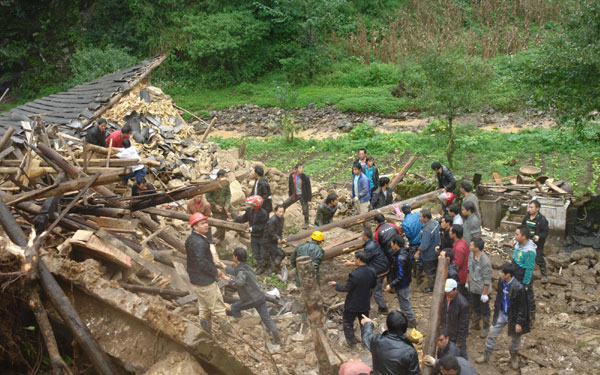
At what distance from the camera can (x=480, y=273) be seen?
24.7ft

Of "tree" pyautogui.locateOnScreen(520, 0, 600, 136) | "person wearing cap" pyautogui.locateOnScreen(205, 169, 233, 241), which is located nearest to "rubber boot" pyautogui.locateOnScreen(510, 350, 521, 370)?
"tree" pyautogui.locateOnScreen(520, 0, 600, 136)

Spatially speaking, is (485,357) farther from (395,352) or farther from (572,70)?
(572,70)

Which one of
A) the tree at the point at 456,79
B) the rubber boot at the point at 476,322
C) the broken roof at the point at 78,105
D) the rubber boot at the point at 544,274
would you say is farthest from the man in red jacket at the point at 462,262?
the tree at the point at 456,79

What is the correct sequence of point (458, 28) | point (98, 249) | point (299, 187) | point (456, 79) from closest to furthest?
point (98, 249) < point (299, 187) < point (456, 79) < point (458, 28)

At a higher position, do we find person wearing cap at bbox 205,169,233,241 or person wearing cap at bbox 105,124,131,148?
person wearing cap at bbox 105,124,131,148

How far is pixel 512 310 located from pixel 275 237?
14.0 feet

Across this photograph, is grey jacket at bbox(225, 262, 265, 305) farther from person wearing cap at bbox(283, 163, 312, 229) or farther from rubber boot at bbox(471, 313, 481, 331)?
person wearing cap at bbox(283, 163, 312, 229)

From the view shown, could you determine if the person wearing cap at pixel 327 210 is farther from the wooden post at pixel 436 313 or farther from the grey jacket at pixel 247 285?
the wooden post at pixel 436 313

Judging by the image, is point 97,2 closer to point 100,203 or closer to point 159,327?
point 100,203

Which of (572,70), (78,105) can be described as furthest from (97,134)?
(572,70)

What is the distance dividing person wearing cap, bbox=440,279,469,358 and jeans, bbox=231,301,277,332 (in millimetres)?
2368

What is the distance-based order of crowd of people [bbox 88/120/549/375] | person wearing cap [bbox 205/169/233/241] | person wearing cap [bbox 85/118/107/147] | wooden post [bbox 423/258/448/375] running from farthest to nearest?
person wearing cap [bbox 205/169/233/241], person wearing cap [bbox 85/118/107/147], wooden post [bbox 423/258/448/375], crowd of people [bbox 88/120/549/375]

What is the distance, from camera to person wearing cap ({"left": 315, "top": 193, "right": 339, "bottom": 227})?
35.0 feet

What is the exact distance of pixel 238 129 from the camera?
1000 inches
